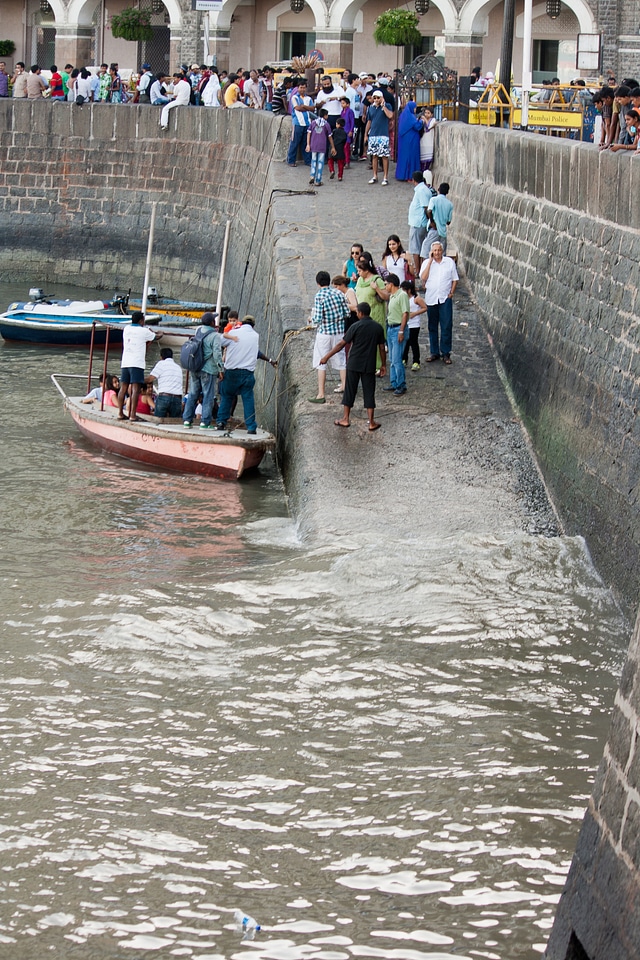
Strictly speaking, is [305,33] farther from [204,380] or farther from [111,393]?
[204,380]

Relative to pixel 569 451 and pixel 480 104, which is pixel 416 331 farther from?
pixel 480 104

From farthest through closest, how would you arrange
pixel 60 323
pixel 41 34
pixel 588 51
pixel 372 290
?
pixel 41 34 < pixel 60 323 < pixel 588 51 < pixel 372 290

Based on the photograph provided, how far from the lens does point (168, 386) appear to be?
47.0 ft

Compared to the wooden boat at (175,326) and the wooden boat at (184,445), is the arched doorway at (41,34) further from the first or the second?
the wooden boat at (184,445)

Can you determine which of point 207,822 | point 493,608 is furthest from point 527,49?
point 207,822

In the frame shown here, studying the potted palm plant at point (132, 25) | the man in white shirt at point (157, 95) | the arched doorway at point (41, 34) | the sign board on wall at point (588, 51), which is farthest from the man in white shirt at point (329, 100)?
the arched doorway at point (41, 34)

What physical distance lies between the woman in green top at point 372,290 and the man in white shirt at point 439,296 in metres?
0.45

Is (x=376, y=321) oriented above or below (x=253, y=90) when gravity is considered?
below

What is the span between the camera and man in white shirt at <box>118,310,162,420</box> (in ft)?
46.9

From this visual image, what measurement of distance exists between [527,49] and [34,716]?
12572 mm

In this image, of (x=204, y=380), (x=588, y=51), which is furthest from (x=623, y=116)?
(x=588, y=51)

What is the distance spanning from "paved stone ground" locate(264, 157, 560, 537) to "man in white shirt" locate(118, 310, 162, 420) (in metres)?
1.43

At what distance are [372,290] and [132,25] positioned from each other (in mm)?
22754

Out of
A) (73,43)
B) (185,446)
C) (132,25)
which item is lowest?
(185,446)
